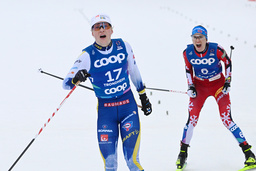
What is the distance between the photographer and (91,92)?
775 centimetres

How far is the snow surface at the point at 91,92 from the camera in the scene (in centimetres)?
484

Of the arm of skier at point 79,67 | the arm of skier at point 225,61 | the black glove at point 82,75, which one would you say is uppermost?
the arm of skier at point 225,61

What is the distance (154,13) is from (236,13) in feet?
12.1

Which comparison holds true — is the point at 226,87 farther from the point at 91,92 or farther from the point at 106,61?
the point at 91,92

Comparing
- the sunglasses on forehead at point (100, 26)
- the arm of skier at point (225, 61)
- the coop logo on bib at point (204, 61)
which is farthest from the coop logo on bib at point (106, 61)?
the arm of skier at point (225, 61)

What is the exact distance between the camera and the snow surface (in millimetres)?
4840

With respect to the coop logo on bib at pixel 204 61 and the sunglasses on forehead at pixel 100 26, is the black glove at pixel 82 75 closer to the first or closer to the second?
the sunglasses on forehead at pixel 100 26

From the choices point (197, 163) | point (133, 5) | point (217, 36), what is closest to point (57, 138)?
point (197, 163)

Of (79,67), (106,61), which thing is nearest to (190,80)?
(106,61)

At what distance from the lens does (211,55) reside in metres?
4.20

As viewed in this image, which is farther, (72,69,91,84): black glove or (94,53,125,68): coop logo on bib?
(94,53,125,68): coop logo on bib

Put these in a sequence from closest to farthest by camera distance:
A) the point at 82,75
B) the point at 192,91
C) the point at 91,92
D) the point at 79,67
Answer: the point at 82,75 → the point at 79,67 → the point at 192,91 → the point at 91,92

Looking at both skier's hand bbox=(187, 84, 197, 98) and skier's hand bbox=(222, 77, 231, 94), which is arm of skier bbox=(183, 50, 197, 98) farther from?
skier's hand bbox=(222, 77, 231, 94)

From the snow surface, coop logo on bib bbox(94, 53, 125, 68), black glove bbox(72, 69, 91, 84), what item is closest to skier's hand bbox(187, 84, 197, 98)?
the snow surface
